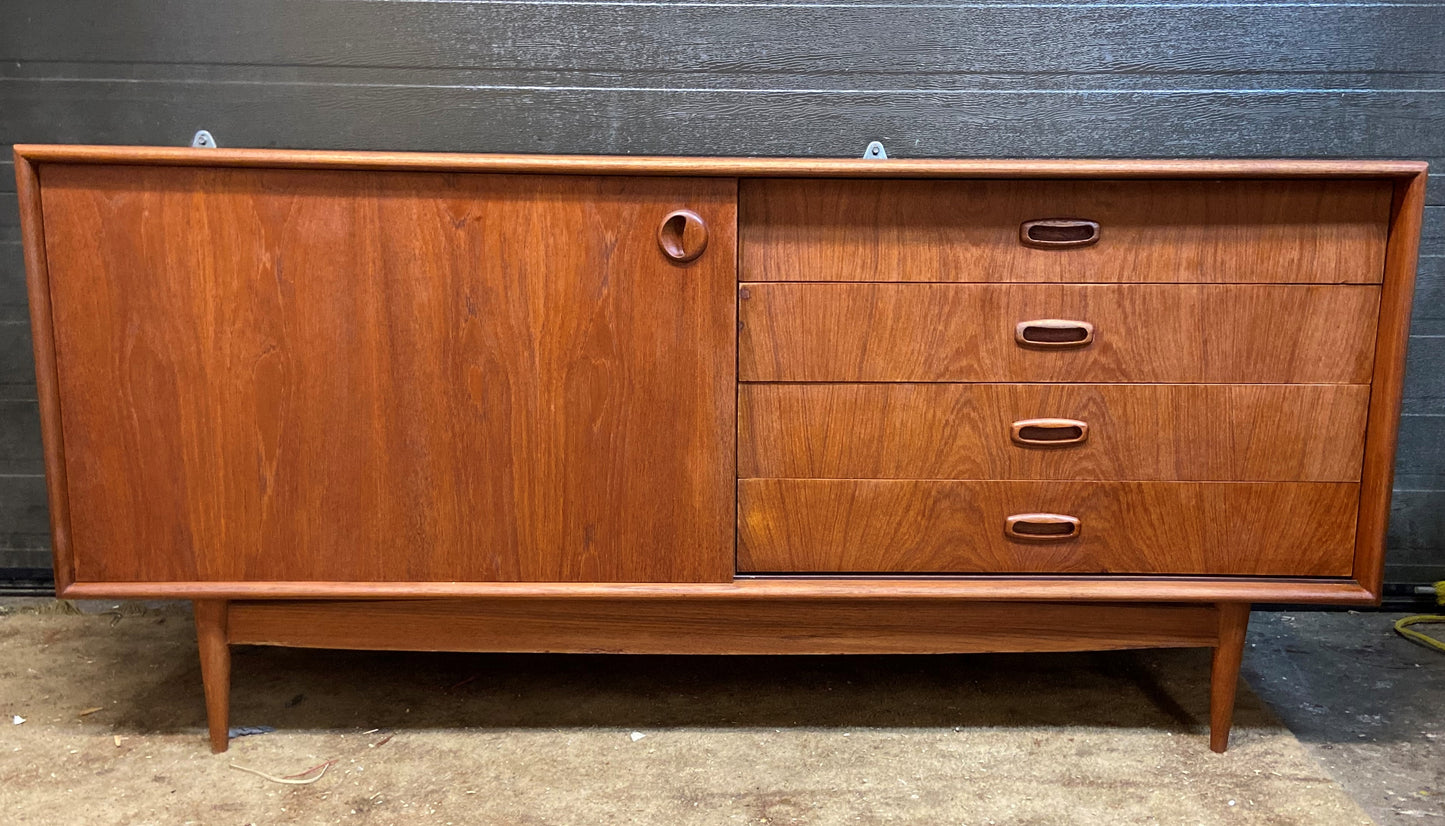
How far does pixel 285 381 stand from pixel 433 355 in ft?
0.70

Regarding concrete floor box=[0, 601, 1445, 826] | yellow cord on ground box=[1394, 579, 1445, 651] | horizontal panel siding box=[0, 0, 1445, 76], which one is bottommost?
yellow cord on ground box=[1394, 579, 1445, 651]

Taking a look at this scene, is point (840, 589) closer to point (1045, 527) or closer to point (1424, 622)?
point (1045, 527)

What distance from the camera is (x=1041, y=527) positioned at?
1.45 m

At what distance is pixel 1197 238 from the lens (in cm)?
137

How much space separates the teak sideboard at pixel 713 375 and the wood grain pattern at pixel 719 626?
4 centimetres

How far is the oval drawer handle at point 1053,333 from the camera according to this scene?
54.8 inches

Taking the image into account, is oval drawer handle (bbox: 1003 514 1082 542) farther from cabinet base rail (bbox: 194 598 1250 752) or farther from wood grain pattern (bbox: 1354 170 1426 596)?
wood grain pattern (bbox: 1354 170 1426 596)

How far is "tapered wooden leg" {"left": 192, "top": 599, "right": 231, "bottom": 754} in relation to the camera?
148cm

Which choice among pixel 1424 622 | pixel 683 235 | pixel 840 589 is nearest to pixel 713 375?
pixel 683 235

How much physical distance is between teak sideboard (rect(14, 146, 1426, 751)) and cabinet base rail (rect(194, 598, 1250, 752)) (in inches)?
1.6

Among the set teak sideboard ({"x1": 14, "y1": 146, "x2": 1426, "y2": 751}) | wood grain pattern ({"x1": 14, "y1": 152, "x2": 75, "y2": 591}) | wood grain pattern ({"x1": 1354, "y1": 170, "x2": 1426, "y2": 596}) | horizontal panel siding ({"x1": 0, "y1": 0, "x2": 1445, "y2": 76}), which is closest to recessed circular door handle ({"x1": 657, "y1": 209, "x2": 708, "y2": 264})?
teak sideboard ({"x1": 14, "y1": 146, "x2": 1426, "y2": 751})

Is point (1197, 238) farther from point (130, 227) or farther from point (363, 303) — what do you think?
point (130, 227)

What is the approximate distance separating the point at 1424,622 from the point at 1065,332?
1388 millimetres

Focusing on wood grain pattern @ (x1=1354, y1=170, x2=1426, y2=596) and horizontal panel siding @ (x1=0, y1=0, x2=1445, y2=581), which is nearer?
wood grain pattern @ (x1=1354, y1=170, x2=1426, y2=596)
